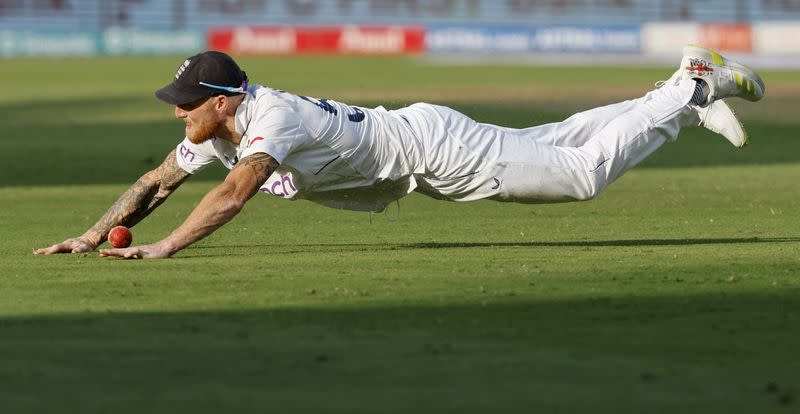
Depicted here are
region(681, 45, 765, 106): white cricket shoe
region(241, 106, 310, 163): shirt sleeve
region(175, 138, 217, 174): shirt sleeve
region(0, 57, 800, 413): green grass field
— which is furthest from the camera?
region(681, 45, 765, 106): white cricket shoe

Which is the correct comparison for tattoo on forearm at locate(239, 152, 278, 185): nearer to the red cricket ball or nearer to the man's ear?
the man's ear

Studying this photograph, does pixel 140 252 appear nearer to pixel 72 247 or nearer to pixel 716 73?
pixel 72 247

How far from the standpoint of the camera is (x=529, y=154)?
9.76 metres

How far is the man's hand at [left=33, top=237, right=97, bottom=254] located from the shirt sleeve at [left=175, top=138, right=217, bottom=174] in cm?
78

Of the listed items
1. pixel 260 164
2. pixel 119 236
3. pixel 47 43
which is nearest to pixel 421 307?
pixel 260 164

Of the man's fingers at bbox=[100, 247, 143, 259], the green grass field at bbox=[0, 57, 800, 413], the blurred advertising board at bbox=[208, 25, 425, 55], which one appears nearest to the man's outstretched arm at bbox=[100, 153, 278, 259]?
the green grass field at bbox=[0, 57, 800, 413]

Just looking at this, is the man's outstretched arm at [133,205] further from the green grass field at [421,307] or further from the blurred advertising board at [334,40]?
the blurred advertising board at [334,40]

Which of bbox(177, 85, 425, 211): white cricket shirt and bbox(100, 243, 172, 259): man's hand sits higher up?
bbox(177, 85, 425, 211): white cricket shirt

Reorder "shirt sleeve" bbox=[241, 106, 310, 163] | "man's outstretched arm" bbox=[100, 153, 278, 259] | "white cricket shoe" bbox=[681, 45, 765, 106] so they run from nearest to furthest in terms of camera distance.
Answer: "man's outstretched arm" bbox=[100, 153, 278, 259]
"shirt sleeve" bbox=[241, 106, 310, 163]
"white cricket shoe" bbox=[681, 45, 765, 106]

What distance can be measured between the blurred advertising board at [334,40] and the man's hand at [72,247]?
1970 inches

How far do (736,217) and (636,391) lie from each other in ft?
23.1

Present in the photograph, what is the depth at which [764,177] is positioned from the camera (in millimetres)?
16406

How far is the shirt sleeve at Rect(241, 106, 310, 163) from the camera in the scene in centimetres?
886

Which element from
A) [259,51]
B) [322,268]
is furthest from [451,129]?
[259,51]
